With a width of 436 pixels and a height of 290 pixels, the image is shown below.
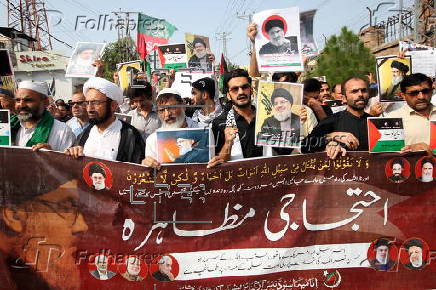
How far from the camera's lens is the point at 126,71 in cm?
697

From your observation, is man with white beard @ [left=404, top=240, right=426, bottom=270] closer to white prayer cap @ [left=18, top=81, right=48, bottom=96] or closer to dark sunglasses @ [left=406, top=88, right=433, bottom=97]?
dark sunglasses @ [left=406, top=88, right=433, bottom=97]

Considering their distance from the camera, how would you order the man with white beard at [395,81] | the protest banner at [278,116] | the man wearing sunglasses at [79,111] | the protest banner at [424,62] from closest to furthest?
the protest banner at [278,116]
the man with white beard at [395,81]
the protest banner at [424,62]
the man wearing sunglasses at [79,111]

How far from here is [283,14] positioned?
13.5ft

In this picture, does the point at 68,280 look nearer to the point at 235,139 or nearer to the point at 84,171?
the point at 84,171

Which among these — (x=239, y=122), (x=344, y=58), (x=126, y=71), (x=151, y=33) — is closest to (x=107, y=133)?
(x=239, y=122)

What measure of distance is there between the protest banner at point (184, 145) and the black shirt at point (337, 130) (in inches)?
35.7

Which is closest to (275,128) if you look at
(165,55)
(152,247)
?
(152,247)

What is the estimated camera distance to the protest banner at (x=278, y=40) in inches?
161

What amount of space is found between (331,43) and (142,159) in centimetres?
2997

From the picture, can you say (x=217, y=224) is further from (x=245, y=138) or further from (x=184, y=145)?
(x=245, y=138)

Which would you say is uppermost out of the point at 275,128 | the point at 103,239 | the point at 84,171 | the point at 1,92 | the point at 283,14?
the point at 283,14

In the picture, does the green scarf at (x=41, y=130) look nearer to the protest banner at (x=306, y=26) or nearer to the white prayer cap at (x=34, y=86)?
the white prayer cap at (x=34, y=86)

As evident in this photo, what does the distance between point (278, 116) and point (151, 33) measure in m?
5.48

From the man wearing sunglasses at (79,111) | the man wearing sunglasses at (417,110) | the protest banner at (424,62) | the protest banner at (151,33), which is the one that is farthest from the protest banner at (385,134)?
the protest banner at (151,33)
